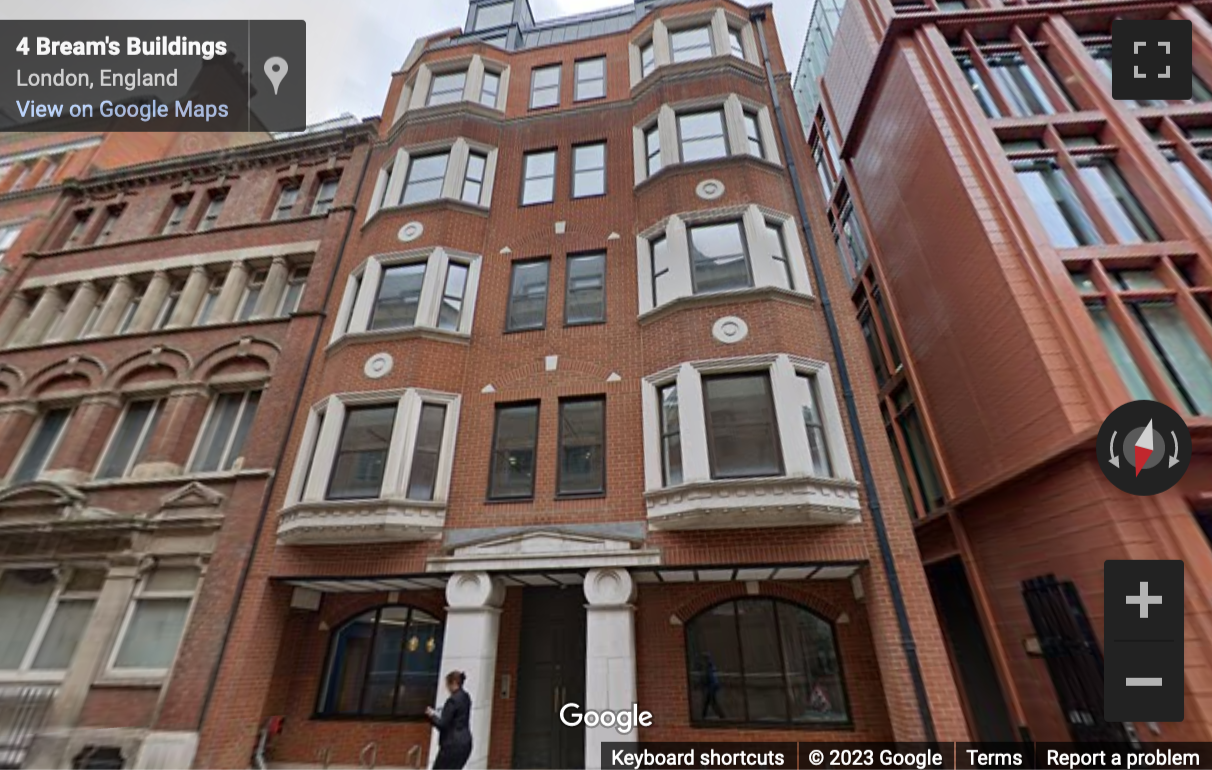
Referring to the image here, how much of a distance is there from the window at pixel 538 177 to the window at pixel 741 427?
23.6ft

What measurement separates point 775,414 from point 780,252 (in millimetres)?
4065

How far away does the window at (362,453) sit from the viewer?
391 inches

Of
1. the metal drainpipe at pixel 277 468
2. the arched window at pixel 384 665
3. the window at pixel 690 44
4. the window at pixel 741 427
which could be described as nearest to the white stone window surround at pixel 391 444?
the metal drainpipe at pixel 277 468

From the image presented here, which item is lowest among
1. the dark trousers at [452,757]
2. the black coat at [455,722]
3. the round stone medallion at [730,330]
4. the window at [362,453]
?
the dark trousers at [452,757]

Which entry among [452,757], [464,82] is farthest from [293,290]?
[452,757]

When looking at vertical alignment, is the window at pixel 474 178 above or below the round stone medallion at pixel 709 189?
above

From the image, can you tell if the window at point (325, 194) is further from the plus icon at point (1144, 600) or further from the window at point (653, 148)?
the plus icon at point (1144, 600)

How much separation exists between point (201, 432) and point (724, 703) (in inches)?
510

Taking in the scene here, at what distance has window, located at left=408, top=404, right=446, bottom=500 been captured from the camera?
993 cm

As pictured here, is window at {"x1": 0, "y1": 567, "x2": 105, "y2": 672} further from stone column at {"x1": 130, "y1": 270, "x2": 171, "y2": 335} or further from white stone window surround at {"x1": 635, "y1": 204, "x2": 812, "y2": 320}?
white stone window surround at {"x1": 635, "y1": 204, "x2": 812, "y2": 320}

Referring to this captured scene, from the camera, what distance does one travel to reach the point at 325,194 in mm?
15969

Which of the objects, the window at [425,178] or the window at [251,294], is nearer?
the window at [425,178]

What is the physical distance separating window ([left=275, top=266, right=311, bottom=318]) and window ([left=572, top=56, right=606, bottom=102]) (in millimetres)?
9405

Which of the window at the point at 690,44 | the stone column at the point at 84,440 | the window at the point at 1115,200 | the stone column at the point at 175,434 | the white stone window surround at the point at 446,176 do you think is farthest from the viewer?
the window at the point at 690,44
